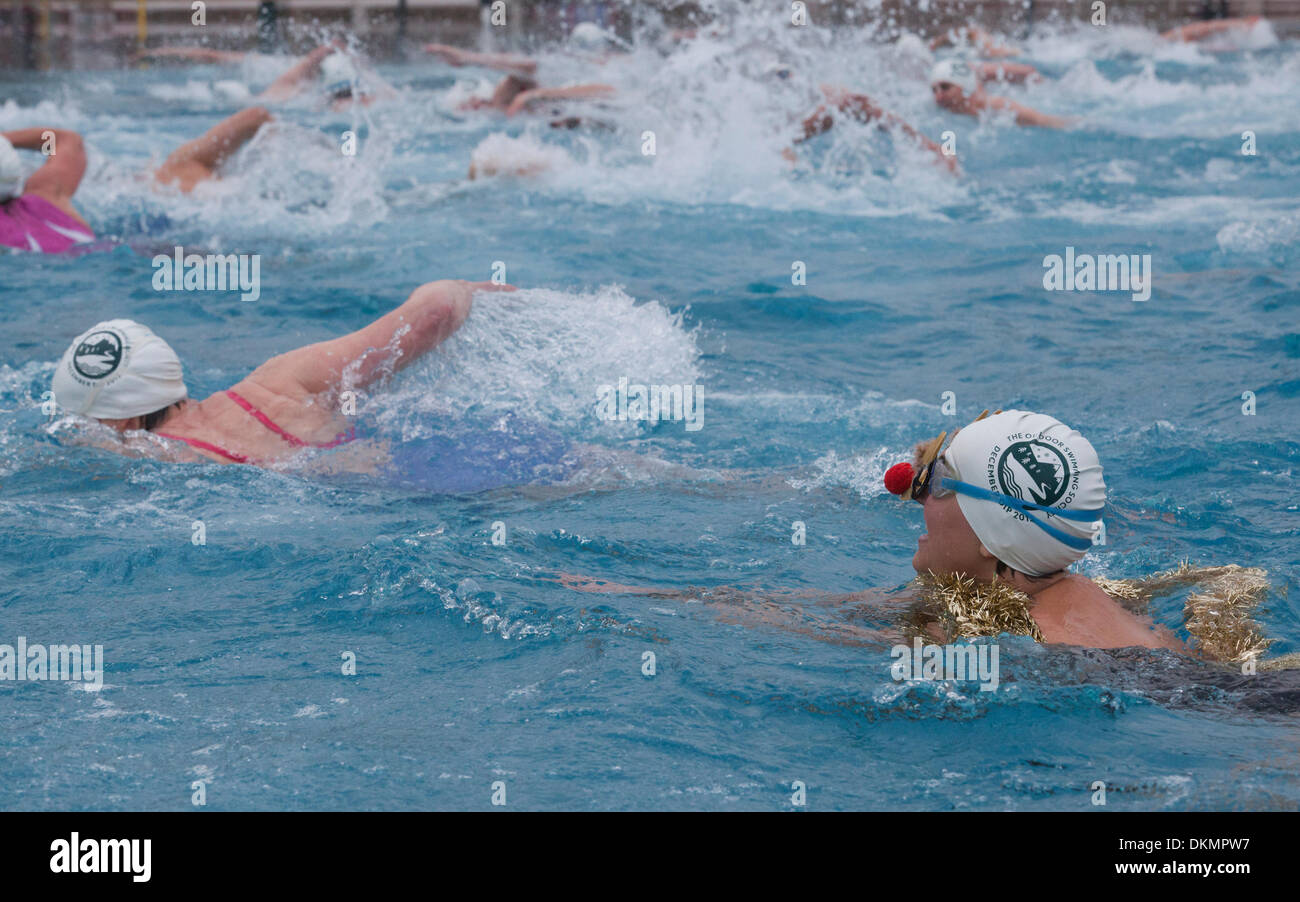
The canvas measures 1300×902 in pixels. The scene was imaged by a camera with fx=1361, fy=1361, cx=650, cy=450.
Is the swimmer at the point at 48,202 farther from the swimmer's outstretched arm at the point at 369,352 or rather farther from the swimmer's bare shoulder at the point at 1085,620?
the swimmer's bare shoulder at the point at 1085,620

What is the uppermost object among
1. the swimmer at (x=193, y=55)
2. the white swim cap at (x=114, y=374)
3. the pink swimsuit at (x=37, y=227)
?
the swimmer at (x=193, y=55)

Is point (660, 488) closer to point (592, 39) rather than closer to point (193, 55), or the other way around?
point (592, 39)

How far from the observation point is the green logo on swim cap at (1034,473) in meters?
3.10

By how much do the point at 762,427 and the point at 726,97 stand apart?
21.7 ft

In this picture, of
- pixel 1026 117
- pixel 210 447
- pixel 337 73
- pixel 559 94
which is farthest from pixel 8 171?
pixel 1026 117

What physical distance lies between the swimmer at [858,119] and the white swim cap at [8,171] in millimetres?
5940

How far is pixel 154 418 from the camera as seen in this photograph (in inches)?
205

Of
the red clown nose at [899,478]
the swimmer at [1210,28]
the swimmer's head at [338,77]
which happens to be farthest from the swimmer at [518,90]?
the red clown nose at [899,478]

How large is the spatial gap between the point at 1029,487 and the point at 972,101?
37.3 ft

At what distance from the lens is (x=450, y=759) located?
3.13 m

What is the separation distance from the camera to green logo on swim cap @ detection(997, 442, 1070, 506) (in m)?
3.10
